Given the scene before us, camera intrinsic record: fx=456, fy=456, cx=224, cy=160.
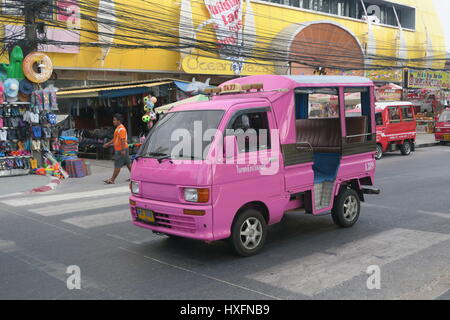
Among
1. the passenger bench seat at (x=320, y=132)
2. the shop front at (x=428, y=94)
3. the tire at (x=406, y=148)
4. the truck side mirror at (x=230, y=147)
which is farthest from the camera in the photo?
the shop front at (x=428, y=94)

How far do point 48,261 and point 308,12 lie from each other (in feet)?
99.7

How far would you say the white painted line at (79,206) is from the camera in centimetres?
888

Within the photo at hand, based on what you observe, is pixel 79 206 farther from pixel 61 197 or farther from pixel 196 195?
pixel 196 195

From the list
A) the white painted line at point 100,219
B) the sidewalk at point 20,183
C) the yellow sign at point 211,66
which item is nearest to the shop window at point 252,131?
the white painted line at point 100,219

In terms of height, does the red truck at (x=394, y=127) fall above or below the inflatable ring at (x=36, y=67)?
below

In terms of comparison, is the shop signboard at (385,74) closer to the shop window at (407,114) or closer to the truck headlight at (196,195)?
the shop window at (407,114)

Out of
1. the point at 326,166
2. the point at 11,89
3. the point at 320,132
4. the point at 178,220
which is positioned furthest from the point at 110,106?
the point at 178,220

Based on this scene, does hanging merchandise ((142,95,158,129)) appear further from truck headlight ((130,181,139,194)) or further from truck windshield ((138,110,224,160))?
truck headlight ((130,181,139,194))

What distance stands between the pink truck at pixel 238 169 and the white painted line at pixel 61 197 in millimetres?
4926

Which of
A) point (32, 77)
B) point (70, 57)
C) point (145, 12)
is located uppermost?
point (145, 12)

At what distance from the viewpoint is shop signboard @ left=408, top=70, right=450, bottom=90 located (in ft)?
98.8

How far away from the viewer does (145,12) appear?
23.5 m

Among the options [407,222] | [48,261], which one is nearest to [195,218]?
[48,261]

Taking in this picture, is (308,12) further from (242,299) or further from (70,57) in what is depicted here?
(242,299)
